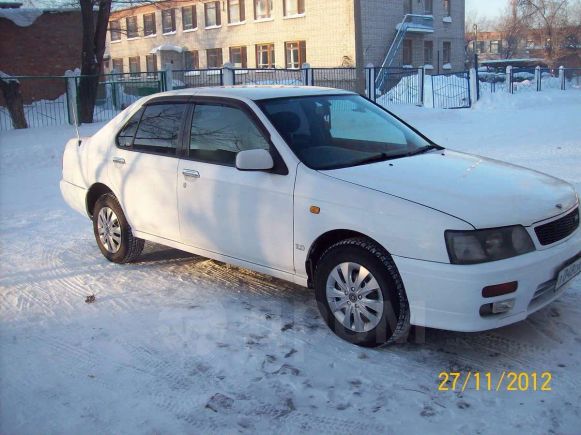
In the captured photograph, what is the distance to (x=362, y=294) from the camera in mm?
4043

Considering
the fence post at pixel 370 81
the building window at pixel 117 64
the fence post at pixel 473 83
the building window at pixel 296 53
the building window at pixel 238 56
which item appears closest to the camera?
the fence post at pixel 370 81

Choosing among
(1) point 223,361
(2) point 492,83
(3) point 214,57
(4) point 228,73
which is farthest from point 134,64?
(1) point 223,361

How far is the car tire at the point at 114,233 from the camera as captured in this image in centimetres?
590

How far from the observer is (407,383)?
145 inches

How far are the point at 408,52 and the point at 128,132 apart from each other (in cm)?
3760

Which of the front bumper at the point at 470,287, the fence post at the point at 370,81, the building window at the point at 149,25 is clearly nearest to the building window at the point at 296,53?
the building window at the point at 149,25

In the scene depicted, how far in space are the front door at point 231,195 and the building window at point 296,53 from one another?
118 ft

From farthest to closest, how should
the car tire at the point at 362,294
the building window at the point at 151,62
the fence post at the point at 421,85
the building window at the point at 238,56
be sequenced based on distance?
the building window at the point at 151,62 → the building window at the point at 238,56 → the fence post at the point at 421,85 → the car tire at the point at 362,294

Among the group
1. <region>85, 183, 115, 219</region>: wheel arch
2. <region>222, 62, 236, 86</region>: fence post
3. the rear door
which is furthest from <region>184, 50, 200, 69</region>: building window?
the rear door

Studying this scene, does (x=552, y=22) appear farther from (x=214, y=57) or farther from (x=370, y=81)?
(x=370, y=81)

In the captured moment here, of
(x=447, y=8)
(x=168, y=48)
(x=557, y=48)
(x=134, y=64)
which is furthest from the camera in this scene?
A: (x=134, y=64)

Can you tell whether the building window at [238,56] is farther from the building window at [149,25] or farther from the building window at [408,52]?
the building window at [408,52]

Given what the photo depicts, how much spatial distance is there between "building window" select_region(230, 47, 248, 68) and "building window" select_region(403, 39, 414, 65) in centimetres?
1097

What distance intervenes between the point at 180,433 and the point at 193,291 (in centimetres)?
205
